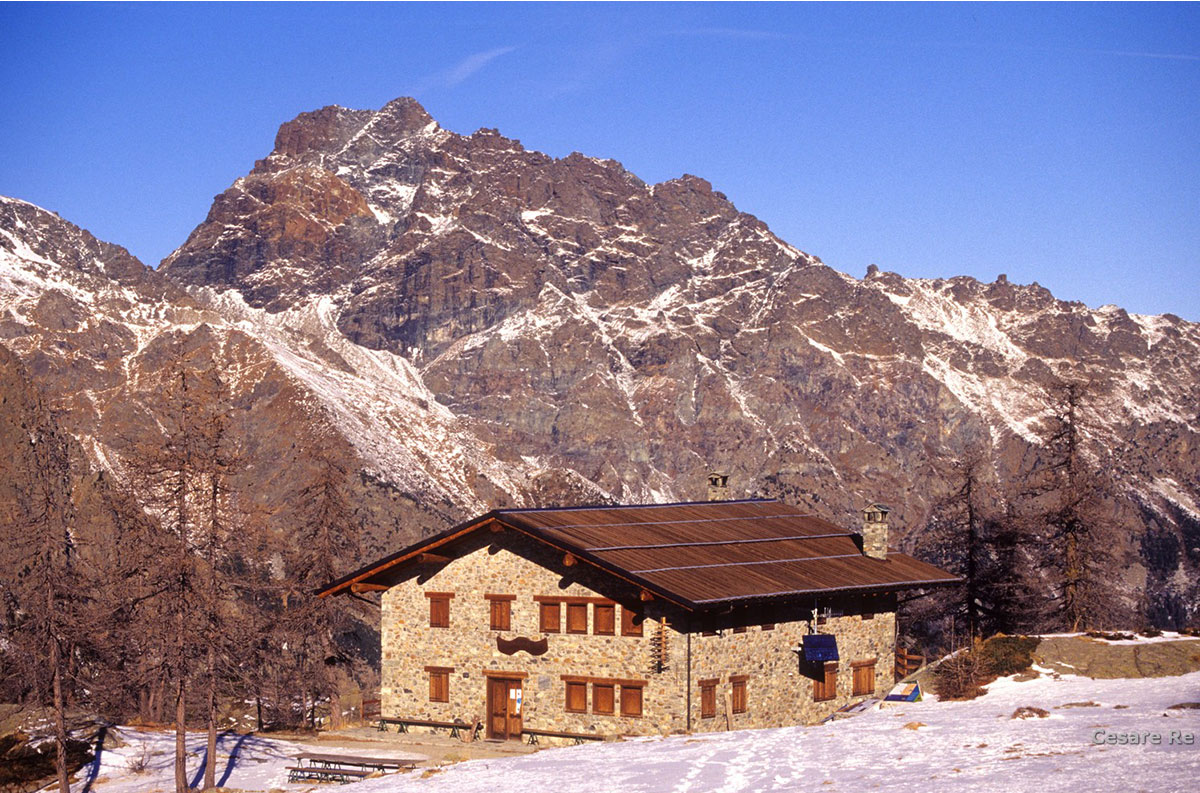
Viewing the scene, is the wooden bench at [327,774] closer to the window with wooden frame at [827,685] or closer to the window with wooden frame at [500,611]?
the window with wooden frame at [500,611]

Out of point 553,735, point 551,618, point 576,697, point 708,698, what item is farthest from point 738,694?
point 551,618

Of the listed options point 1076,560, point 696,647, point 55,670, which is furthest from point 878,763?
point 1076,560

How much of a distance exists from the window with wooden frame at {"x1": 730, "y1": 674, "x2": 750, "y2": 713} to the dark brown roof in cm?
285

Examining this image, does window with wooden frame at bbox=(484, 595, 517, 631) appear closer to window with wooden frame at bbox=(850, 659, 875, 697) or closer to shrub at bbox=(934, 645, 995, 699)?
window with wooden frame at bbox=(850, 659, 875, 697)

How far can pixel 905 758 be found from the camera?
108 ft

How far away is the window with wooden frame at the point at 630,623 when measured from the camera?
43844 millimetres

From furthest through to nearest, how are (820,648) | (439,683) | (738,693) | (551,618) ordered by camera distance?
(439,683), (820,648), (551,618), (738,693)

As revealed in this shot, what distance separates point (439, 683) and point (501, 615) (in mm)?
3376

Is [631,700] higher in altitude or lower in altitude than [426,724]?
higher

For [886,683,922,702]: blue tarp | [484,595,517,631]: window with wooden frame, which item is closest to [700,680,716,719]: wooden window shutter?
[886,683,922,702]: blue tarp

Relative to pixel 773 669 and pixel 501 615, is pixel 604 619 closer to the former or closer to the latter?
pixel 501 615

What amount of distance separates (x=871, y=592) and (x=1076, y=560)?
1596 cm

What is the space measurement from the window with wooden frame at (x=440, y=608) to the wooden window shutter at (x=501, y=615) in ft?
5.81

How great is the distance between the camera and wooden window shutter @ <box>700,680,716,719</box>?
1714 inches
